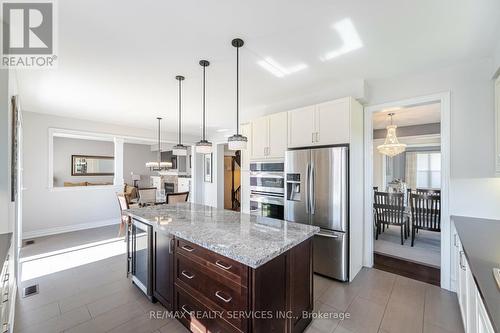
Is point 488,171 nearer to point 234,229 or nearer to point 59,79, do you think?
point 234,229

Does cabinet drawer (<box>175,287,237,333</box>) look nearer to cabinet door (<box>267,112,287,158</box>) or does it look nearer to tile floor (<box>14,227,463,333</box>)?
tile floor (<box>14,227,463,333</box>)

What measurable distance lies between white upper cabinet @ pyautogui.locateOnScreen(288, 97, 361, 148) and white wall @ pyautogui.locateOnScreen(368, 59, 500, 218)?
1037 millimetres

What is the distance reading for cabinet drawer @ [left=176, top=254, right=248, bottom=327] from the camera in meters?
1.43

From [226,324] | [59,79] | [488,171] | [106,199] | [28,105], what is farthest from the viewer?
[106,199]

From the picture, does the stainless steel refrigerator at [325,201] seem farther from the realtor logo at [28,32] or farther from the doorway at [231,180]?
the doorway at [231,180]

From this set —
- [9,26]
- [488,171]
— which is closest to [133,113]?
[9,26]

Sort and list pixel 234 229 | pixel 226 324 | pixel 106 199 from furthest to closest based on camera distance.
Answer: pixel 106 199, pixel 234 229, pixel 226 324

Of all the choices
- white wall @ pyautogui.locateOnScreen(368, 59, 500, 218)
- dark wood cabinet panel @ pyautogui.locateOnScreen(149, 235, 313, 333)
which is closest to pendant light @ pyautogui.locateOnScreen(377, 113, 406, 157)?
white wall @ pyautogui.locateOnScreen(368, 59, 500, 218)

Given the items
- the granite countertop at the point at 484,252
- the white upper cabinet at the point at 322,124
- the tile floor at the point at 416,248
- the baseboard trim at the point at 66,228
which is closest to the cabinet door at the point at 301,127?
the white upper cabinet at the point at 322,124

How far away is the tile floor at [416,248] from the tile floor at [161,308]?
86 centimetres

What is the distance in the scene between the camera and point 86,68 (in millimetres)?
2621

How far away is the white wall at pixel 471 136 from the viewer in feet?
7.64

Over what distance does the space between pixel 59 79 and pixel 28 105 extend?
188 cm

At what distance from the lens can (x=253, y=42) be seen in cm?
208
